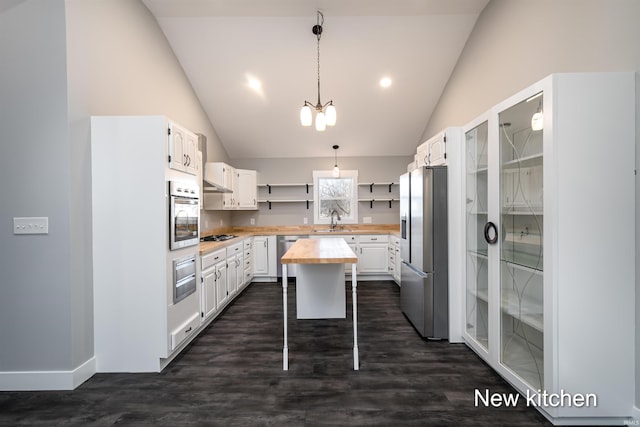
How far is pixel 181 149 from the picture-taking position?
8.64 feet

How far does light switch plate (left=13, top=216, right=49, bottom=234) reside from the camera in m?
2.16

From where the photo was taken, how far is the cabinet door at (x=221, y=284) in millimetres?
3512

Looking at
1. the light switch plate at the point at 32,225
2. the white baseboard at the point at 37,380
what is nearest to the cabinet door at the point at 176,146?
the light switch plate at the point at 32,225

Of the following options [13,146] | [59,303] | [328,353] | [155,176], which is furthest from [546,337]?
[13,146]

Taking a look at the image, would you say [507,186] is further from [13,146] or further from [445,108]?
[13,146]

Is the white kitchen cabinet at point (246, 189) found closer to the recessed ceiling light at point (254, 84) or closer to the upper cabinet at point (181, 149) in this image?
the recessed ceiling light at point (254, 84)

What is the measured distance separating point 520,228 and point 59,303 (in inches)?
134

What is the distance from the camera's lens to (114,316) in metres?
2.35

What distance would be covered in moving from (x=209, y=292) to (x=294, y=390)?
1.61 meters

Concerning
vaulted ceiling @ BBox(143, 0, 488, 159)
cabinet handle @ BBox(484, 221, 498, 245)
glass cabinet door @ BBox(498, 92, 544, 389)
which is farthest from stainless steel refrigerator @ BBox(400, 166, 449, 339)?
vaulted ceiling @ BBox(143, 0, 488, 159)

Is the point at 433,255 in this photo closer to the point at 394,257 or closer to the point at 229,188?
the point at 394,257

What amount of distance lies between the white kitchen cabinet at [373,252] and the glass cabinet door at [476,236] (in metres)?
2.48

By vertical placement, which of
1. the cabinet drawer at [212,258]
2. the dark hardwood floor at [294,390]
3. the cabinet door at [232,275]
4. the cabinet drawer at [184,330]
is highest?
the cabinet drawer at [212,258]

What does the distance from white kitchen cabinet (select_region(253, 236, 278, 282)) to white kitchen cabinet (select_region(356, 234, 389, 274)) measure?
59.7 inches
